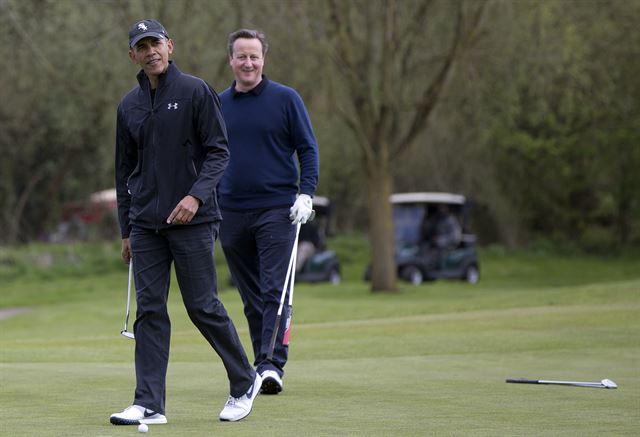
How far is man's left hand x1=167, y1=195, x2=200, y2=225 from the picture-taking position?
6.49 metres

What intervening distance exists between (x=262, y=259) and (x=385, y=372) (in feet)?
5.26

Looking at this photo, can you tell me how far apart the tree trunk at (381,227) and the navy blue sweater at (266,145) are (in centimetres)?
1910

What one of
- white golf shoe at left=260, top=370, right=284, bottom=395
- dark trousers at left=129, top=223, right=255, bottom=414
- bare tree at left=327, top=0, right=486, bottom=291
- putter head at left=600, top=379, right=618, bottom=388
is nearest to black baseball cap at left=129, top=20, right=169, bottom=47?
dark trousers at left=129, top=223, right=255, bottom=414

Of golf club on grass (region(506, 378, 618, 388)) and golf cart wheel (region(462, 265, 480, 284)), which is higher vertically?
golf club on grass (region(506, 378, 618, 388))

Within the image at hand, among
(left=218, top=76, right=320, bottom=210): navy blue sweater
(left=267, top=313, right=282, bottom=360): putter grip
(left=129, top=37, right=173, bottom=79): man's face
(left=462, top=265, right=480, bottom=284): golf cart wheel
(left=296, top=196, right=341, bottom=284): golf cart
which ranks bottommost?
(left=462, top=265, right=480, bottom=284): golf cart wheel

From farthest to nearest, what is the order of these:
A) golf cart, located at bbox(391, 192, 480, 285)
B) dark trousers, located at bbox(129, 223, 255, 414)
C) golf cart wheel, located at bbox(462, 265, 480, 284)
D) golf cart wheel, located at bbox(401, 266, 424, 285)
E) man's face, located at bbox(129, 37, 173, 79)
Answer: golf cart wheel, located at bbox(462, 265, 480, 284), golf cart, located at bbox(391, 192, 480, 285), golf cart wheel, located at bbox(401, 266, 424, 285), dark trousers, located at bbox(129, 223, 255, 414), man's face, located at bbox(129, 37, 173, 79)

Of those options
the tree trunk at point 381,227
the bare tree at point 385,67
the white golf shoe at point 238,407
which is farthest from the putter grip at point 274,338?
the tree trunk at point 381,227

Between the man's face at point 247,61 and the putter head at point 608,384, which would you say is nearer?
the putter head at point 608,384

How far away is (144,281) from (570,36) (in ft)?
81.9

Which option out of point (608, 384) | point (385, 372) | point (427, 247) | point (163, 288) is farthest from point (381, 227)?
point (163, 288)

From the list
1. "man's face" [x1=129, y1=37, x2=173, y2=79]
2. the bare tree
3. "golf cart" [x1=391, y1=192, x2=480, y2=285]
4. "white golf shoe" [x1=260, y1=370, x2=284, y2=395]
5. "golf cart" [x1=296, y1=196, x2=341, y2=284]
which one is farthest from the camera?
"golf cart" [x1=391, y1=192, x2=480, y2=285]

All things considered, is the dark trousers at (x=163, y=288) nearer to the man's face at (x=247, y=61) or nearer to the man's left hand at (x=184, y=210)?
the man's left hand at (x=184, y=210)

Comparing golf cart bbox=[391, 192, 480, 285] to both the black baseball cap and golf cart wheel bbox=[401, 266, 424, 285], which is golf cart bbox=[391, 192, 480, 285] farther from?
the black baseball cap

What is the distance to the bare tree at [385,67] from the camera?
1038 inches
